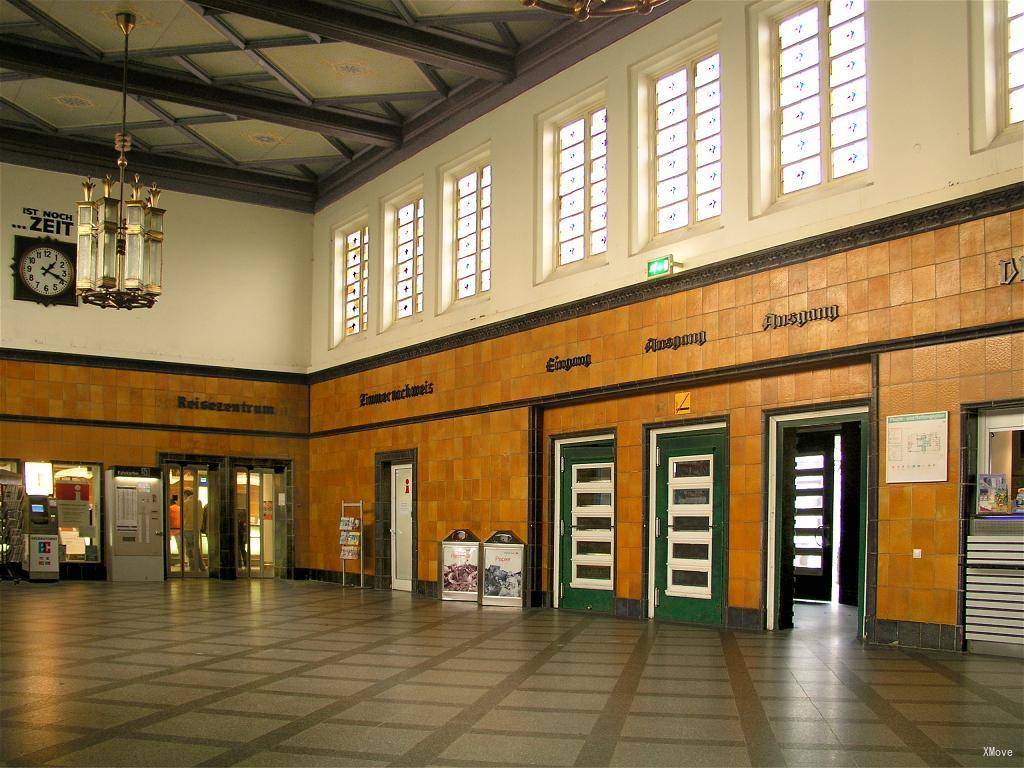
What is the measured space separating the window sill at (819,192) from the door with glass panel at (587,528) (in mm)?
3616

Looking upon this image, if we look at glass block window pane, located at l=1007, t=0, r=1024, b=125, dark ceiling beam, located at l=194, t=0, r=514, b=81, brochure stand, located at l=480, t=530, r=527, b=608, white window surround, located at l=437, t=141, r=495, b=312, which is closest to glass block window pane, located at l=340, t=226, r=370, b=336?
white window surround, located at l=437, t=141, r=495, b=312

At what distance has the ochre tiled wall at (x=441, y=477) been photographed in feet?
44.3

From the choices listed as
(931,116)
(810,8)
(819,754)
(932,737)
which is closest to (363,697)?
(819,754)

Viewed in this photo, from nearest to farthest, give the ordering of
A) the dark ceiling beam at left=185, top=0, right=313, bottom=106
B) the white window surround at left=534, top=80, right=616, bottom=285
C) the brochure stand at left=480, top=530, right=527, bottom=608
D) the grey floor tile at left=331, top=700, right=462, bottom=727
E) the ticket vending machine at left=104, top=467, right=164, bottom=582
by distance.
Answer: the grey floor tile at left=331, top=700, right=462, bottom=727
the dark ceiling beam at left=185, top=0, right=313, bottom=106
the brochure stand at left=480, top=530, right=527, bottom=608
the white window surround at left=534, top=80, right=616, bottom=285
the ticket vending machine at left=104, top=467, right=164, bottom=582

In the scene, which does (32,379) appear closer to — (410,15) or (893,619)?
(410,15)

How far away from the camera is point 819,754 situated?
489cm

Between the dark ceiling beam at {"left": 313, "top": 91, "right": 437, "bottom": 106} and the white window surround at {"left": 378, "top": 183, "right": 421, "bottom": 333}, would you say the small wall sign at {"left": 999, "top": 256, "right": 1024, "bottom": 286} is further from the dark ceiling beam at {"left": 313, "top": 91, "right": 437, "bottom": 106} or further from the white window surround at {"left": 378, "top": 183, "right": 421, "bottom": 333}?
the white window surround at {"left": 378, "top": 183, "right": 421, "bottom": 333}

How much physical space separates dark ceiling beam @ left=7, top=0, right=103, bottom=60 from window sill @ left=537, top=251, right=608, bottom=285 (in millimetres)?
6795

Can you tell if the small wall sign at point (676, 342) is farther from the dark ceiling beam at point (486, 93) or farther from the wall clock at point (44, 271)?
the wall clock at point (44, 271)

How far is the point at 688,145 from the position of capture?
1125cm

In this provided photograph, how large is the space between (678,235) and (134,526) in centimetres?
1098

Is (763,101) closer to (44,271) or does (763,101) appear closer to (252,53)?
(252,53)

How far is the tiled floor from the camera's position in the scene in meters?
4.98

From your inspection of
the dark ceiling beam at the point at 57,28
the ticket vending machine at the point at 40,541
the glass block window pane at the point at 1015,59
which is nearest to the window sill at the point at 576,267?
the glass block window pane at the point at 1015,59
